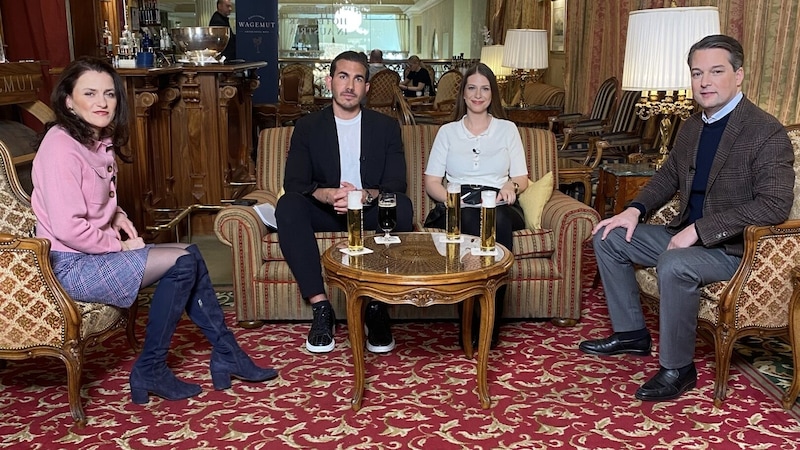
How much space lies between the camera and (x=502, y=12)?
12734 millimetres

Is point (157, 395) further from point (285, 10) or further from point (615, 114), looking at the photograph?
point (285, 10)

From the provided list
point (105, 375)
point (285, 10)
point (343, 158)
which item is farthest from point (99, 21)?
point (285, 10)

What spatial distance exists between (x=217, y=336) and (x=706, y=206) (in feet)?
6.70

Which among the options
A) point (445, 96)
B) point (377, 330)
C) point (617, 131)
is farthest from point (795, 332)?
point (445, 96)

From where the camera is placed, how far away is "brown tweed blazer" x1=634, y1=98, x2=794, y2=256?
9.66 ft

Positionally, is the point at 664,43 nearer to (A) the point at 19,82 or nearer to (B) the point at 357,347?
(B) the point at 357,347

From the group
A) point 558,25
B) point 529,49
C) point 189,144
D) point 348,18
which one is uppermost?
point 348,18

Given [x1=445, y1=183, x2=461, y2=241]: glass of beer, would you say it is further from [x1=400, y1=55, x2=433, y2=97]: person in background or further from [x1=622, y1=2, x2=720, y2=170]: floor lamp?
[x1=400, y1=55, x2=433, y2=97]: person in background

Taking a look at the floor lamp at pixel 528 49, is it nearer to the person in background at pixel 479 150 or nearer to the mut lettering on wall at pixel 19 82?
the person in background at pixel 479 150

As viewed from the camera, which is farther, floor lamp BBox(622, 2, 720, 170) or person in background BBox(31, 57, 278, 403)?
floor lamp BBox(622, 2, 720, 170)

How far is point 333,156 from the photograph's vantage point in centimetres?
388

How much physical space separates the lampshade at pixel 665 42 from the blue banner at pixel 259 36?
21.5 ft

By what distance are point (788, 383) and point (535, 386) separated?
3.35ft

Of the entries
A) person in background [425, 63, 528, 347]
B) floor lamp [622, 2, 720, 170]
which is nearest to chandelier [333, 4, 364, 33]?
floor lamp [622, 2, 720, 170]
